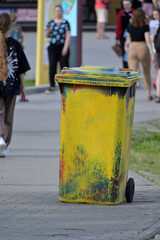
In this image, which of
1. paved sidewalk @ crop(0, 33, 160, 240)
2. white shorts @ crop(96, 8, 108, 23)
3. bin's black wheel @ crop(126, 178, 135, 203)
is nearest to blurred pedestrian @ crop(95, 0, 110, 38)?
white shorts @ crop(96, 8, 108, 23)

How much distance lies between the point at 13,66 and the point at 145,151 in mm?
2248

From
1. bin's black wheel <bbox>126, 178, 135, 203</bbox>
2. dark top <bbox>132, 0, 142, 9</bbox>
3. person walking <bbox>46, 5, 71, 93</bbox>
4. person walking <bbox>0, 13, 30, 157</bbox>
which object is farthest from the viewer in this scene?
dark top <bbox>132, 0, 142, 9</bbox>

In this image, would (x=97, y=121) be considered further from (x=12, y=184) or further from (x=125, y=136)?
(x=12, y=184)

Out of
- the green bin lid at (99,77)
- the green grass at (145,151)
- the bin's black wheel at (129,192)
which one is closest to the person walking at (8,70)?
the green grass at (145,151)

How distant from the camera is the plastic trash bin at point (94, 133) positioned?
6141 mm

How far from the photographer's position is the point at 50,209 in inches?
236

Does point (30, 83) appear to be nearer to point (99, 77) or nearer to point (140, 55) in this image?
point (140, 55)

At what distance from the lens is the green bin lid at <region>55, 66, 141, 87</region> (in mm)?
6082

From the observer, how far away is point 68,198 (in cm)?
628

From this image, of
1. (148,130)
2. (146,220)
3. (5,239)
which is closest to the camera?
(5,239)

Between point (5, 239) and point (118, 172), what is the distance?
1513mm

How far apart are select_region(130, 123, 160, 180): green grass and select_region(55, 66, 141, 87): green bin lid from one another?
2.11m

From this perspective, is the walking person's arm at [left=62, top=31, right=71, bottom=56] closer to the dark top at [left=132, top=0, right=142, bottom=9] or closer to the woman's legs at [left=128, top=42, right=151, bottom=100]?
the woman's legs at [left=128, top=42, right=151, bottom=100]

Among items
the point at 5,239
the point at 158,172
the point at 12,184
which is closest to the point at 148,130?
the point at 158,172
